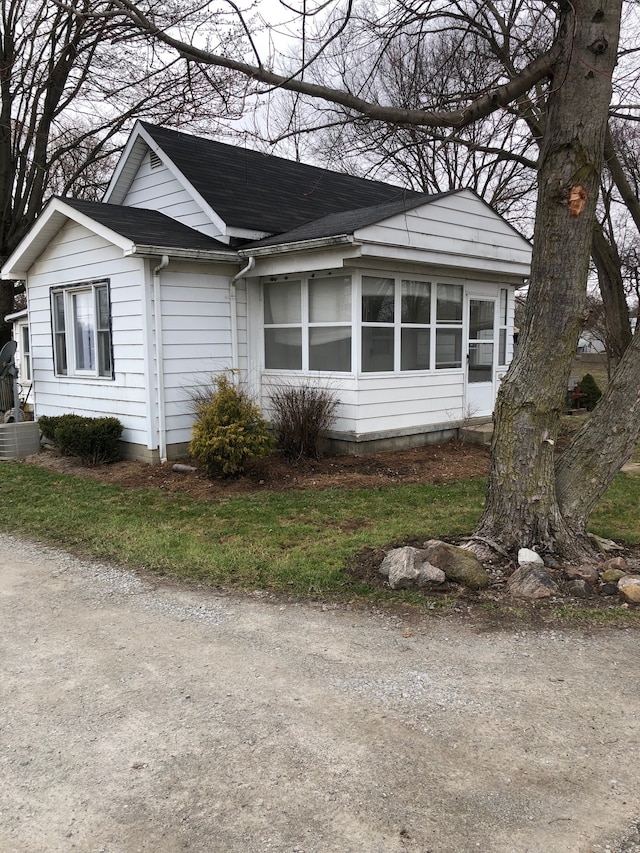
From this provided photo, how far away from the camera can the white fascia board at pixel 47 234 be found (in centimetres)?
895

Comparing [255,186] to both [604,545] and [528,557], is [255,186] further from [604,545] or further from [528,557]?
[528,557]

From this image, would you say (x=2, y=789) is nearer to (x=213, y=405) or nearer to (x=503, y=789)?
(x=503, y=789)

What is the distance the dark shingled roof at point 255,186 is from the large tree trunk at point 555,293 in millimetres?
4613

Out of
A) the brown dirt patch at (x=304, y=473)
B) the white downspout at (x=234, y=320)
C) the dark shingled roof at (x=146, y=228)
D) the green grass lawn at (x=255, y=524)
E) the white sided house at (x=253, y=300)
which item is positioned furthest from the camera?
the white downspout at (x=234, y=320)

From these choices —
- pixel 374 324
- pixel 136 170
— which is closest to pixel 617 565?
pixel 374 324

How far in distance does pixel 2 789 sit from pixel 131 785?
52 centimetres

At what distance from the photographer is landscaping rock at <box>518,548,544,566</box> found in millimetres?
4848

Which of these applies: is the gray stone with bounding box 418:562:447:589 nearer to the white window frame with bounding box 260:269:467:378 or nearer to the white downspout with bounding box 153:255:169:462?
the white window frame with bounding box 260:269:467:378

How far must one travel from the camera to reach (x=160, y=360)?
9.17 metres

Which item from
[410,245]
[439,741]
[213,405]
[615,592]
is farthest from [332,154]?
[439,741]

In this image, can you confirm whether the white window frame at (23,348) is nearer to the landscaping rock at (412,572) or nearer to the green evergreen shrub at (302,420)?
the green evergreen shrub at (302,420)

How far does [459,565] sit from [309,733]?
2.05 meters

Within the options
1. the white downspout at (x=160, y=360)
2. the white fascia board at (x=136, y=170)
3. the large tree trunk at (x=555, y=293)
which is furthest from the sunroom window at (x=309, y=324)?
the large tree trunk at (x=555, y=293)

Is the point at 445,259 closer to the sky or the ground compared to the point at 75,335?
closer to the sky
